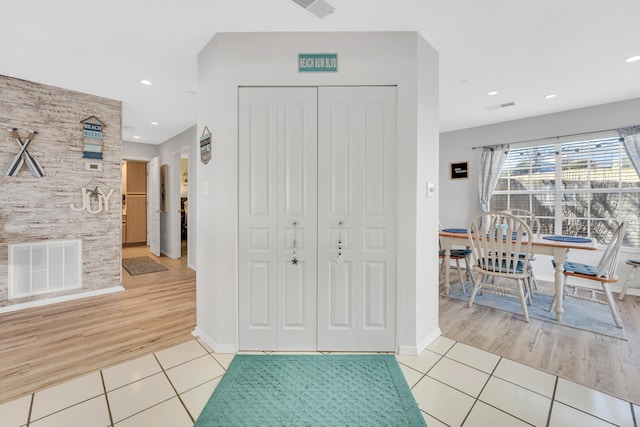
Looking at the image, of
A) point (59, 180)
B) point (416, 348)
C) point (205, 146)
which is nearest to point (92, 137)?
point (59, 180)

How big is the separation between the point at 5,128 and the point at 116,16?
228 centimetres

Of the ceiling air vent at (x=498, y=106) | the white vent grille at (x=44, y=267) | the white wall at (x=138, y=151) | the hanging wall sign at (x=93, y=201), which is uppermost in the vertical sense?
the ceiling air vent at (x=498, y=106)

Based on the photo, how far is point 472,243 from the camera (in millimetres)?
3211

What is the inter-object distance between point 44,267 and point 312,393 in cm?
363

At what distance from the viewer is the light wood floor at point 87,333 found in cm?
204

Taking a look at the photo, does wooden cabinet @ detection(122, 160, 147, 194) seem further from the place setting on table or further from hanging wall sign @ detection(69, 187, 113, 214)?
the place setting on table

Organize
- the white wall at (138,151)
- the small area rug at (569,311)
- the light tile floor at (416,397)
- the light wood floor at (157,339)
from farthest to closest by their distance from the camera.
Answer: the white wall at (138,151)
the small area rug at (569,311)
the light wood floor at (157,339)
the light tile floor at (416,397)

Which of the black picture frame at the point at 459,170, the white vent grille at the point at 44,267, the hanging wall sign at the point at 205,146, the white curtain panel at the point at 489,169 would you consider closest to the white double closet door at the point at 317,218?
the hanging wall sign at the point at 205,146

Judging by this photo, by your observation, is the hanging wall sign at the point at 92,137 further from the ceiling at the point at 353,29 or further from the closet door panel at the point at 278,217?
the closet door panel at the point at 278,217

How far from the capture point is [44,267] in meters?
3.31

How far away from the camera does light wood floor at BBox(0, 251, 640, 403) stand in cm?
201

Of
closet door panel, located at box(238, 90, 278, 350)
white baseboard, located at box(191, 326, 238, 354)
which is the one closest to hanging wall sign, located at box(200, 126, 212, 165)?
closet door panel, located at box(238, 90, 278, 350)

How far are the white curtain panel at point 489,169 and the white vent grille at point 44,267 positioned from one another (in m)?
6.25

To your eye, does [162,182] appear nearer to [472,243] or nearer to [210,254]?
[210,254]
